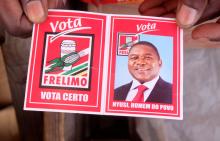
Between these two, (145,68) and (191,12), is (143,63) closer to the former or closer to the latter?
(145,68)

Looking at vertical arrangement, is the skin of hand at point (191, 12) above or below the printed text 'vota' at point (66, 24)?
above

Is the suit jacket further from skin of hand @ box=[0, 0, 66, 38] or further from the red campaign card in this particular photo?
skin of hand @ box=[0, 0, 66, 38]

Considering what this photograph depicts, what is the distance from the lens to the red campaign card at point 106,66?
0.53m

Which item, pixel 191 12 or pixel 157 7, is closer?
pixel 191 12

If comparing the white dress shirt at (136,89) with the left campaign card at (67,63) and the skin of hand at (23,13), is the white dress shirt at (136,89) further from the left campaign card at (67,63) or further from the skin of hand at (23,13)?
the skin of hand at (23,13)

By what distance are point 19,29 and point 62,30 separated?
10 cm

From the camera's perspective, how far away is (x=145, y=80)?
54cm

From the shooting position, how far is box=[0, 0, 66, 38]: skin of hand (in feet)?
1.77

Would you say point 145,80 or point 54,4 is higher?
point 54,4

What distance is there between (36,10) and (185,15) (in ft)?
0.80

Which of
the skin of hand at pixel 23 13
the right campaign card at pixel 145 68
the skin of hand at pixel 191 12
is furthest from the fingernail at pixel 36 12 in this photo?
the skin of hand at pixel 191 12

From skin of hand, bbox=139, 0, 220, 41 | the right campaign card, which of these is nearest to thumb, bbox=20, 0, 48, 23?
the right campaign card

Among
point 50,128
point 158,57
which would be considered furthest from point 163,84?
point 50,128

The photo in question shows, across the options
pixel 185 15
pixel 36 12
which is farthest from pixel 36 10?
pixel 185 15
